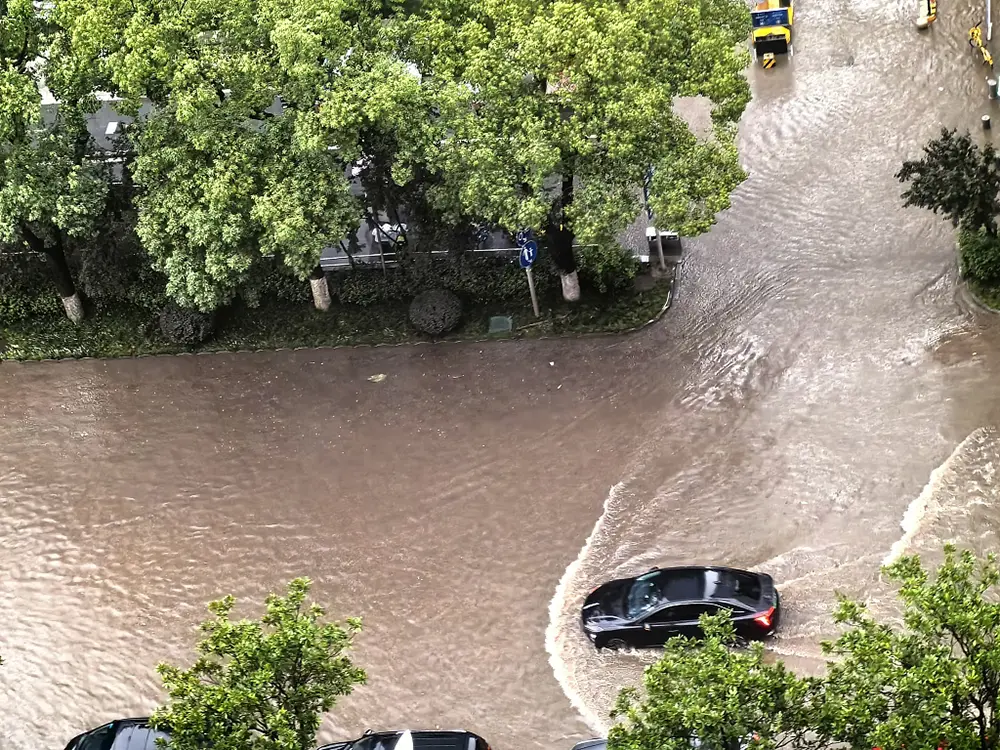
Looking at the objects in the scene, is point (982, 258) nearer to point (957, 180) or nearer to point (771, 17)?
point (957, 180)

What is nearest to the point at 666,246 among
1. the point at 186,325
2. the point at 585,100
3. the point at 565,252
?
the point at 565,252

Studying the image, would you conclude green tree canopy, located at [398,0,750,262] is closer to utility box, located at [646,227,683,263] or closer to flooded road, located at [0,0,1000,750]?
utility box, located at [646,227,683,263]

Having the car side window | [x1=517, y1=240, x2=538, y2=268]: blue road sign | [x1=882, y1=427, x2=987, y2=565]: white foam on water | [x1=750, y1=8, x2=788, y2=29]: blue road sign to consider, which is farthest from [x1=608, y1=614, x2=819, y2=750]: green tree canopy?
[x1=750, y1=8, x2=788, y2=29]: blue road sign

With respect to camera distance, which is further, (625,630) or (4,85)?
(4,85)

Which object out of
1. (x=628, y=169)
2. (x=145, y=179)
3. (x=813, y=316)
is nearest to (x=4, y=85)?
(x=145, y=179)

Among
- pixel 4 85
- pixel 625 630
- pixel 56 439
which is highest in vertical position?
pixel 4 85

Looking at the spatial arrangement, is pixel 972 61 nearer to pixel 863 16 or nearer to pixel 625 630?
pixel 863 16
